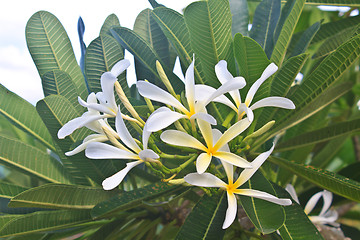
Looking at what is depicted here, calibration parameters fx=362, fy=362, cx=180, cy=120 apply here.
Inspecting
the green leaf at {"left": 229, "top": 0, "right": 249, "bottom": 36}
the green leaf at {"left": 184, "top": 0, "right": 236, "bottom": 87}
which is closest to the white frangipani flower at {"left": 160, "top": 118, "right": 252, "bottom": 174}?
the green leaf at {"left": 184, "top": 0, "right": 236, "bottom": 87}

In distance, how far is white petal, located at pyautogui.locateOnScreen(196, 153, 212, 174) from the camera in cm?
50

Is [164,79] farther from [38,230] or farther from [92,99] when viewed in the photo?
[38,230]

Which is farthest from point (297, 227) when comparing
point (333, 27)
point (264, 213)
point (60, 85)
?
point (333, 27)

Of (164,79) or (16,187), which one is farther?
(16,187)

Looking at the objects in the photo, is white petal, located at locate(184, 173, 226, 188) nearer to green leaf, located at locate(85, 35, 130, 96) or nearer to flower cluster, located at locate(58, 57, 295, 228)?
flower cluster, located at locate(58, 57, 295, 228)

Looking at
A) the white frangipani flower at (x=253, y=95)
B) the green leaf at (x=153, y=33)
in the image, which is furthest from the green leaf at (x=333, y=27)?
the white frangipani flower at (x=253, y=95)

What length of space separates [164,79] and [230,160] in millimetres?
184

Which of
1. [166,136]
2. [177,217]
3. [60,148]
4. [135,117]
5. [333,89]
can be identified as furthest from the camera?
[177,217]

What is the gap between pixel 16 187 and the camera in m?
0.82

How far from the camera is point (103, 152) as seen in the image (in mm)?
549

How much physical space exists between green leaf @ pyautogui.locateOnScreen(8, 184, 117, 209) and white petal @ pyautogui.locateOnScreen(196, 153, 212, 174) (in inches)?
12.1

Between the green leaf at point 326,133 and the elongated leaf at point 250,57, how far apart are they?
28 cm

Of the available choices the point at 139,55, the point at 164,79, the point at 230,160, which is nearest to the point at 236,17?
the point at 139,55

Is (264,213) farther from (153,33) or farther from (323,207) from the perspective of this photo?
(153,33)
